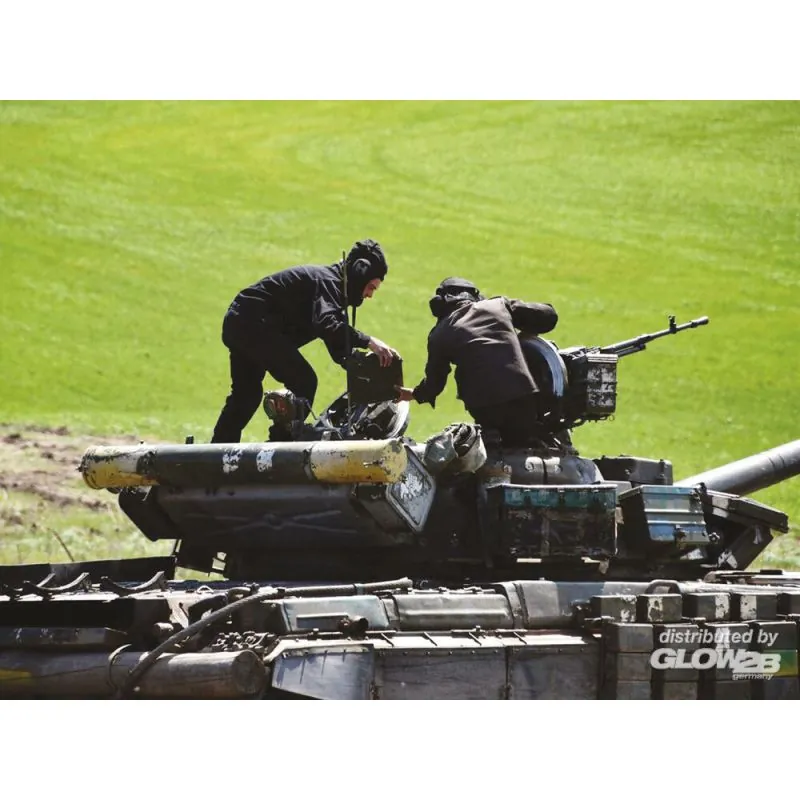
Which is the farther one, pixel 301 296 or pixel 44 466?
pixel 44 466

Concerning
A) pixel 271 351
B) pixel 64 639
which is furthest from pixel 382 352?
pixel 64 639

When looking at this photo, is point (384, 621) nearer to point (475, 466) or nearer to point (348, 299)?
point (475, 466)

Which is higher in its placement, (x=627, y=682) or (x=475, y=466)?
(x=475, y=466)

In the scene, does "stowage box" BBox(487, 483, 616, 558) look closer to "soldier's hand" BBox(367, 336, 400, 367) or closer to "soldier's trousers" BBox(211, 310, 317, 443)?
"soldier's hand" BBox(367, 336, 400, 367)

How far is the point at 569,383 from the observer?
10555 mm

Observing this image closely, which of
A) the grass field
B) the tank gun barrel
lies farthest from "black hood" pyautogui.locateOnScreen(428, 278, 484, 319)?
the grass field

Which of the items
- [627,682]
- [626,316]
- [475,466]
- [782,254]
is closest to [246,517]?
[475,466]

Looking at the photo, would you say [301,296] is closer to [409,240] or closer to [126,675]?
A: [126,675]

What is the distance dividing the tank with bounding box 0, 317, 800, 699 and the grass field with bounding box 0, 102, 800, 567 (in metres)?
5.15

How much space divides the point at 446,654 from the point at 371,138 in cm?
891

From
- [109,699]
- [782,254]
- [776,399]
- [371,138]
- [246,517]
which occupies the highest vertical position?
[371,138]

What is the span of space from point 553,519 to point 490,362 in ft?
3.96

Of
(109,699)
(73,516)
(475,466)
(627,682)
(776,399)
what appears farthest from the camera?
(73,516)

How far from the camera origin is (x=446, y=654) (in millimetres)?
8500
